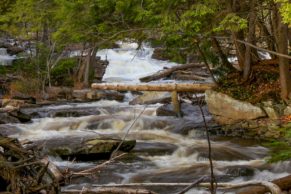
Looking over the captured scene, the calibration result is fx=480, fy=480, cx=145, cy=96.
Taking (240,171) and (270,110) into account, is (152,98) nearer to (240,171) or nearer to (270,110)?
(270,110)

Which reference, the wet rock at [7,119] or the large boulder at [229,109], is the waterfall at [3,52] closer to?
the wet rock at [7,119]

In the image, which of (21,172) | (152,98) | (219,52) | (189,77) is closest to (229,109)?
(219,52)

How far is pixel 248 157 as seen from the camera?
11.6 m

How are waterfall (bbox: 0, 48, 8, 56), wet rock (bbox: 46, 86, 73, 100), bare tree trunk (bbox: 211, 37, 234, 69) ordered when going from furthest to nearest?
waterfall (bbox: 0, 48, 8, 56), wet rock (bbox: 46, 86, 73, 100), bare tree trunk (bbox: 211, 37, 234, 69)

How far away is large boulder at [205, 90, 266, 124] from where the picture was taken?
14.2 metres

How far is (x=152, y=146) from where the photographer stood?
13.0 m

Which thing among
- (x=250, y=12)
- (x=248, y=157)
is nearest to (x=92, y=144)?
(x=248, y=157)

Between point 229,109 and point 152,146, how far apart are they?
3.21m

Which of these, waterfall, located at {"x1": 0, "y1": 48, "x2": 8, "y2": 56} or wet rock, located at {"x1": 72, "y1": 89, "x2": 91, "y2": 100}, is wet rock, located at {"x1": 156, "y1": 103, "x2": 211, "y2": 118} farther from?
waterfall, located at {"x1": 0, "y1": 48, "x2": 8, "y2": 56}

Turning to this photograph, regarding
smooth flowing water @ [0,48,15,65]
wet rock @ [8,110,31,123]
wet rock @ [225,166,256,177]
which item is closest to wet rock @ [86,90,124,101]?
wet rock @ [8,110,31,123]

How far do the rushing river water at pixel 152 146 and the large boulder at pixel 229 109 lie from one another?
2.23ft

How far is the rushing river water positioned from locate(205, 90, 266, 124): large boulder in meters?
0.68

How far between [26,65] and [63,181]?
23590 mm

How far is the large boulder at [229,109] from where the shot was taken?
14195 mm
